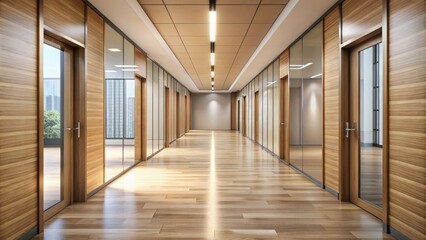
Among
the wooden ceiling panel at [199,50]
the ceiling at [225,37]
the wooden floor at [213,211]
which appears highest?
the wooden ceiling panel at [199,50]

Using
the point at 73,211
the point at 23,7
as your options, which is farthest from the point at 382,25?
the point at 73,211

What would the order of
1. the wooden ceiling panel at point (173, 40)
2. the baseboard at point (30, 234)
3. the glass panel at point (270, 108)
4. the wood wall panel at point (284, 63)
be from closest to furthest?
the baseboard at point (30, 234) → the wooden ceiling panel at point (173, 40) → the wood wall panel at point (284, 63) → the glass panel at point (270, 108)

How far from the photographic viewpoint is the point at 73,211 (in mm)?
4445

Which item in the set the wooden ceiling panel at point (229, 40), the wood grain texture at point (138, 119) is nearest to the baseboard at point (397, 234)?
the wooden ceiling panel at point (229, 40)

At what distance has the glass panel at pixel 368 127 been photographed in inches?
183

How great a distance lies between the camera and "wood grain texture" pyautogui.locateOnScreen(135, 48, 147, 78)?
809cm

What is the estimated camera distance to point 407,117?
332 centimetres

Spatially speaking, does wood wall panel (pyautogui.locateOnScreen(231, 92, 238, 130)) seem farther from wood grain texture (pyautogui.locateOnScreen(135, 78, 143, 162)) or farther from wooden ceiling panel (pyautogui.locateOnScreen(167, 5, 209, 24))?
wooden ceiling panel (pyautogui.locateOnScreen(167, 5, 209, 24))

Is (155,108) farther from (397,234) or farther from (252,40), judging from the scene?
(397,234)

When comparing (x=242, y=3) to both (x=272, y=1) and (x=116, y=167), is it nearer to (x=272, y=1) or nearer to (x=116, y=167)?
(x=272, y=1)

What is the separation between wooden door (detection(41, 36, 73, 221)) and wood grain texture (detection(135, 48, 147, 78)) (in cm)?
330

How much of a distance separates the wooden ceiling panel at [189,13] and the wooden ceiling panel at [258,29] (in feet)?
3.45

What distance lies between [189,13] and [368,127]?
142 inches

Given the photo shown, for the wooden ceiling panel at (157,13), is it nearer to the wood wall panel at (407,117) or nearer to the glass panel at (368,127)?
the glass panel at (368,127)
